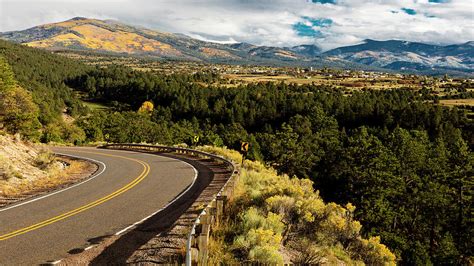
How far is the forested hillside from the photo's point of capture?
1724 inches

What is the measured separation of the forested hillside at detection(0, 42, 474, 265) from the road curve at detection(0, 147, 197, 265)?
21.4m

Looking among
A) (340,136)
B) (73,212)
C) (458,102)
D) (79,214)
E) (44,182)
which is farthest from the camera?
(458,102)

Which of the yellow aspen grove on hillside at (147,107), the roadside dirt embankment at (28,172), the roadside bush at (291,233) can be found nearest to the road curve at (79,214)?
the roadside dirt embankment at (28,172)

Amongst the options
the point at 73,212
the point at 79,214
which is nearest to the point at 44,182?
the point at 73,212

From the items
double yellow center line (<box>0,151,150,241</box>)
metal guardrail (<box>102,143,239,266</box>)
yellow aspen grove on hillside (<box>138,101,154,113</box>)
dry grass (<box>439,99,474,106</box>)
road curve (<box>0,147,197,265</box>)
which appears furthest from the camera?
yellow aspen grove on hillside (<box>138,101,154,113</box>)

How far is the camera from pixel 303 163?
66688 millimetres

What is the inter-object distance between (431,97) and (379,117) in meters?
44.3

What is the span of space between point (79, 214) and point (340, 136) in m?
78.3

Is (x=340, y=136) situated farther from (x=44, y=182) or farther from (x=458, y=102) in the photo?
(x=44, y=182)

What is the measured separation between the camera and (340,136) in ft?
281

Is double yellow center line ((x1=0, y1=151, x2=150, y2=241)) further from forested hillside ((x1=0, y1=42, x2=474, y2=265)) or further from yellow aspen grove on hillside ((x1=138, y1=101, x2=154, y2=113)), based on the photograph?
yellow aspen grove on hillside ((x1=138, y1=101, x2=154, y2=113))

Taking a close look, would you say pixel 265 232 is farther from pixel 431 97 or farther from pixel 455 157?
pixel 431 97

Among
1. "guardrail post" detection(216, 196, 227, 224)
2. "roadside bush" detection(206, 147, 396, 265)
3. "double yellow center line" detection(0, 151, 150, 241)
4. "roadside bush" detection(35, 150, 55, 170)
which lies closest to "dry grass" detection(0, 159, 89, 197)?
"roadside bush" detection(35, 150, 55, 170)

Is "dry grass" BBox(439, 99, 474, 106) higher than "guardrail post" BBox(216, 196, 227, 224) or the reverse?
higher
